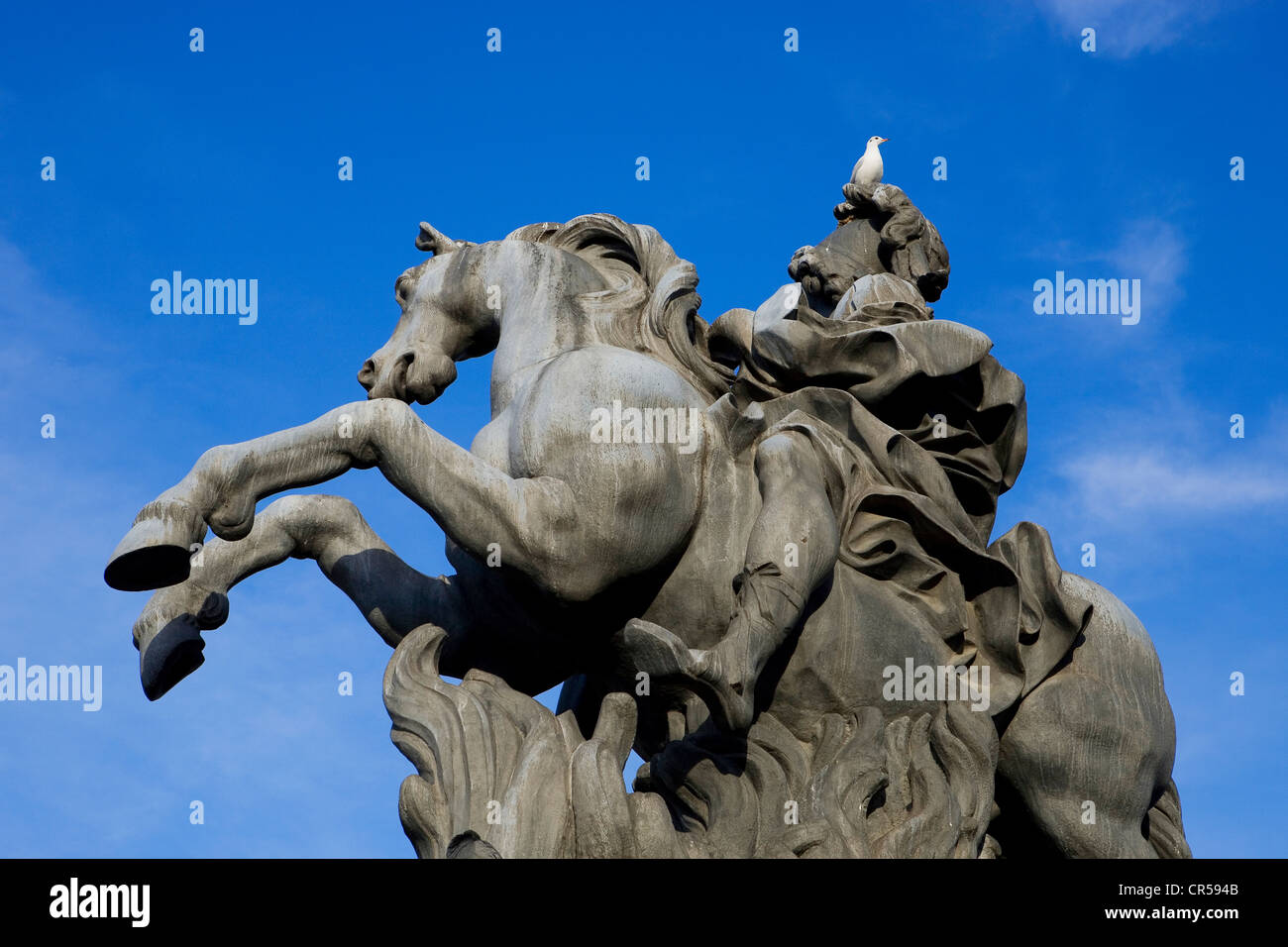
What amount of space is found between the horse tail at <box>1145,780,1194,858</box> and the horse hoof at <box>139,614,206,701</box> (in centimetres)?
416

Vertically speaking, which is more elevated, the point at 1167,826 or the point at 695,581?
the point at 695,581

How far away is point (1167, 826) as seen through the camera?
359 inches

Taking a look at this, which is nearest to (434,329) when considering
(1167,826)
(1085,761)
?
(1085,761)

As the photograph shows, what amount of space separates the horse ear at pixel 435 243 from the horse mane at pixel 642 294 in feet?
0.95

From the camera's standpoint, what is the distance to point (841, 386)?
884 cm

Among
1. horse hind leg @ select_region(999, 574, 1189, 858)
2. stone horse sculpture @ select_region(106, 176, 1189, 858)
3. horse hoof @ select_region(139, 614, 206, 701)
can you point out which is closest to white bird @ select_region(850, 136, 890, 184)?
stone horse sculpture @ select_region(106, 176, 1189, 858)

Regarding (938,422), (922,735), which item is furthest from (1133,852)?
(938,422)

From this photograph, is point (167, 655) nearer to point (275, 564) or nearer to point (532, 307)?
point (275, 564)

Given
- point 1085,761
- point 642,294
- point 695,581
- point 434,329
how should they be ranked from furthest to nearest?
point 434,329 < point 642,294 < point 1085,761 < point 695,581

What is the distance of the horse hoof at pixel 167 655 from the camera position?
8.38 meters

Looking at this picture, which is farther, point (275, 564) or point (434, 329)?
point (434, 329)

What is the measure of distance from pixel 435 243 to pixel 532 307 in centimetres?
79

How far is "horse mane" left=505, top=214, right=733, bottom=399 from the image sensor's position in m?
8.80
